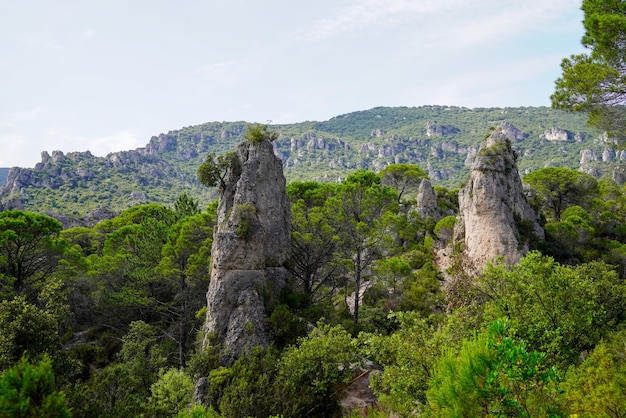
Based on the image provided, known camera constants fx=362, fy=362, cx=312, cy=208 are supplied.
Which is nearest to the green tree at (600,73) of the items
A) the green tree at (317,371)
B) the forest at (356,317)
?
the forest at (356,317)

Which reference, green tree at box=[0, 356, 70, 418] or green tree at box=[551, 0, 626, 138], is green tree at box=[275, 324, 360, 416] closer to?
green tree at box=[0, 356, 70, 418]

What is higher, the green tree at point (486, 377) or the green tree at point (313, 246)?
the green tree at point (486, 377)

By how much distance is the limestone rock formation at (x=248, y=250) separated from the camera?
A: 22.8 meters

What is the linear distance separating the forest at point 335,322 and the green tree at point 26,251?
0.46 ft

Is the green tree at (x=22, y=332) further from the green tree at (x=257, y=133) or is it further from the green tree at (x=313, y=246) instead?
the green tree at (x=257, y=133)

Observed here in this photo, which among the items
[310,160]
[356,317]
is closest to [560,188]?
[356,317]

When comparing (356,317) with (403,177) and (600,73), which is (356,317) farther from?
(403,177)

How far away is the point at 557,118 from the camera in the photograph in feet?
586

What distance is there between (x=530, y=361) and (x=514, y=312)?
28.9 feet

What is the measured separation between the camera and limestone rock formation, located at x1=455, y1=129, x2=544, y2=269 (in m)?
30.1

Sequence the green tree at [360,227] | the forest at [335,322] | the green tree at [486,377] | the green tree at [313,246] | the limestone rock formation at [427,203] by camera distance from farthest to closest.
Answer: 1. the limestone rock formation at [427,203]
2. the green tree at [313,246]
3. the green tree at [360,227]
4. the forest at [335,322]
5. the green tree at [486,377]

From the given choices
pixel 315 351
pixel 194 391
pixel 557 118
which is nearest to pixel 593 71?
pixel 315 351

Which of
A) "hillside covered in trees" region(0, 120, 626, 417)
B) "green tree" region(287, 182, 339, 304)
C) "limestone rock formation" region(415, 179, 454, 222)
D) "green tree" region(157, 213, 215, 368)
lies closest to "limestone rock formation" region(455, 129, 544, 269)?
"hillside covered in trees" region(0, 120, 626, 417)

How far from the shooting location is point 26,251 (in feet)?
88.1
